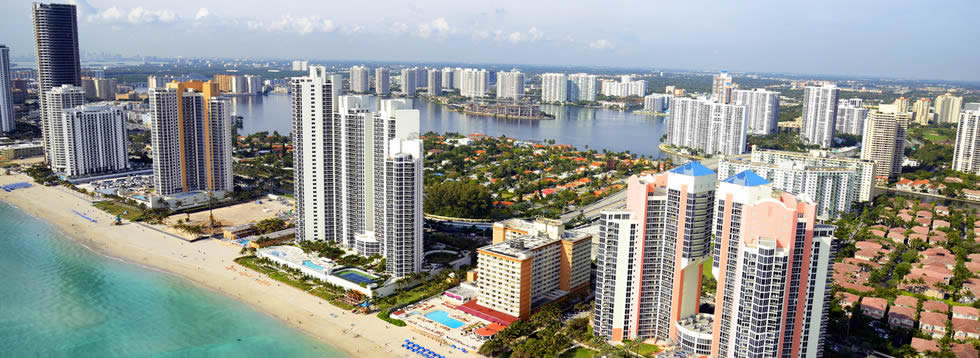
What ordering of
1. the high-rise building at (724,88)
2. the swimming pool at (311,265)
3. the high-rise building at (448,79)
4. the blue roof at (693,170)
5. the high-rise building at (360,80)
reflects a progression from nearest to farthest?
the blue roof at (693,170), the swimming pool at (311,265), the high-rise building at (724,88), the high-rise building at (360,80), the high-rise building at (448,79)

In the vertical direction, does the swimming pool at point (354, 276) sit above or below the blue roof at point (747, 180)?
below

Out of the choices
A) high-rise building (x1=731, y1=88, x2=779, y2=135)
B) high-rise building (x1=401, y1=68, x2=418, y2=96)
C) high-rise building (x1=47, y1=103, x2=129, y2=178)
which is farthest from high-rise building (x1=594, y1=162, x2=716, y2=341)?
high-rise building (x1=401, y1=68, x2=418, y2=96)

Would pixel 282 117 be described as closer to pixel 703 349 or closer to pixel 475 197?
pixel 475 197

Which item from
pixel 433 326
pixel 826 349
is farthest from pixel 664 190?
pixel 433 326

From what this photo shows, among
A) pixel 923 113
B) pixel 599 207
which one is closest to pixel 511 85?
pixel 923 113

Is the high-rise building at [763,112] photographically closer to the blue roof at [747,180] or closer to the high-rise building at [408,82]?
the blue roof at [747,180]

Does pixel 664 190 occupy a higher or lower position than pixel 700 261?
higher

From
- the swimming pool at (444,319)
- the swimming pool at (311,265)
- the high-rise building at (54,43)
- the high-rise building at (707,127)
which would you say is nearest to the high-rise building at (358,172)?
the swimming pool at (311,265)
